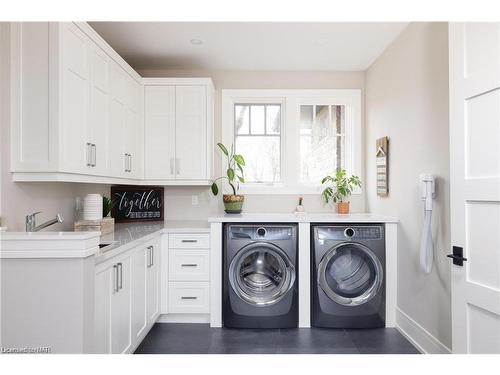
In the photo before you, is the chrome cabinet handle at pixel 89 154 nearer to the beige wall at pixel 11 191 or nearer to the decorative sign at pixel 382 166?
the beige wall at pixel 11 191

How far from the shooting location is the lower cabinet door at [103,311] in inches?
66.7

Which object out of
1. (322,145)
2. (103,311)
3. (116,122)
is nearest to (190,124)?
(116,122)

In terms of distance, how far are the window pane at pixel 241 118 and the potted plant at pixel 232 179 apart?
25 centimetres

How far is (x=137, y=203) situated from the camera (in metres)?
3.66

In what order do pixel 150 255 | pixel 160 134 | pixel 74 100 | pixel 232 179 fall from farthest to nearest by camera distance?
pixel 232 179 < pixel 160 134 < pixel 150 255 < pixel 74 100

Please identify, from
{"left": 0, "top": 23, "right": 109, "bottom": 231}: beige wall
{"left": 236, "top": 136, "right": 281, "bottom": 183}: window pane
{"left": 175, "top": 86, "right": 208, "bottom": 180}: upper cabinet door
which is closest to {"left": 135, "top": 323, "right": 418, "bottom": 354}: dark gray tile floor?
{"left": 0, "top": 23, "right": 109, "bottom": 231}: beige wall

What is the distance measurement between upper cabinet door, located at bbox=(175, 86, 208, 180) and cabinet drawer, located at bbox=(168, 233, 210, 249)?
0.68 metres

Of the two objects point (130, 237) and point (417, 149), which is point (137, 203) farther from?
point (417, 149)

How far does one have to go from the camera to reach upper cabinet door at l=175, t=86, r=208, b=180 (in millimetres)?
3354

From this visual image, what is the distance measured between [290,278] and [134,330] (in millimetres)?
1302

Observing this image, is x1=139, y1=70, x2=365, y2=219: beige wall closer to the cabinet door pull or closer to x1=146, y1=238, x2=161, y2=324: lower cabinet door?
x1=146, y1=238, x2=161, y2=324: lower cabinet door

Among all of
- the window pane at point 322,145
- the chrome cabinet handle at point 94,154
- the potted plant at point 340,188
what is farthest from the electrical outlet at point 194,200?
the chrome cabinet handle at point 94,154

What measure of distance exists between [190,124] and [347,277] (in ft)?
6.81

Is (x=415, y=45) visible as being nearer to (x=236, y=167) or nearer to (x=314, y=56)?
(x=314, y=56)
